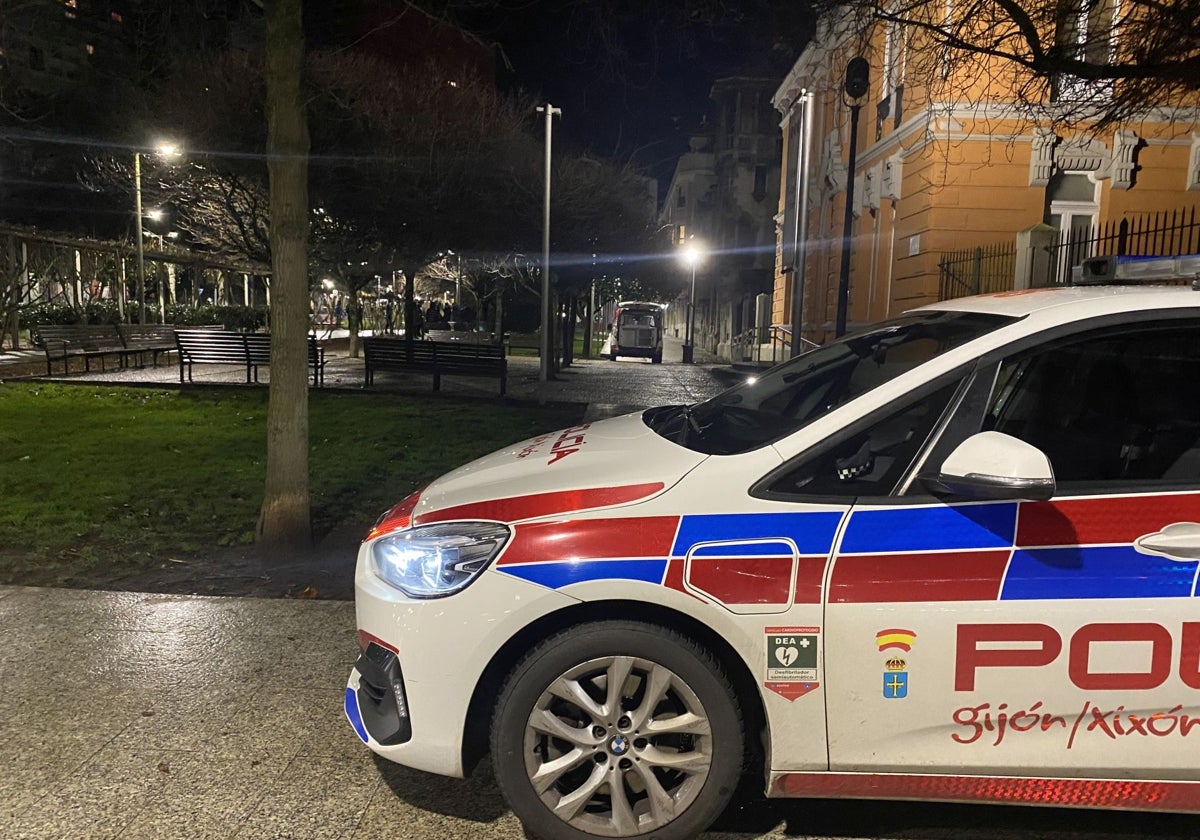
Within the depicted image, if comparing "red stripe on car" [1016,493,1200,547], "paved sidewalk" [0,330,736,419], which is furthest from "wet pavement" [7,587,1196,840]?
"paved sidewalk" [0,330,736,419]

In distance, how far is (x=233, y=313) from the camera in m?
36.2

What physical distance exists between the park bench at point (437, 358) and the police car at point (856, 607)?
1210 cm

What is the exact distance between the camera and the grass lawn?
242 inches

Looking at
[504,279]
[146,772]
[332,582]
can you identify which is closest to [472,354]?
[332,582]

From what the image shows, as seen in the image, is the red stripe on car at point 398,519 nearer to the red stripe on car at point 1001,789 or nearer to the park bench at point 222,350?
the red stripe on car at point 1001,789

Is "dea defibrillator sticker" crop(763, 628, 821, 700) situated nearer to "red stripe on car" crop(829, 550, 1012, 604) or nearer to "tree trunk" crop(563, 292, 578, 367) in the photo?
"red stripe on car" crop(829, 550, 1012, 604)

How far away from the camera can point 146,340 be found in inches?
801

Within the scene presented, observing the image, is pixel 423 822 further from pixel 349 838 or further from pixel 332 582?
pixel 332 582

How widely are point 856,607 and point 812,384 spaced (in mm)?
1279

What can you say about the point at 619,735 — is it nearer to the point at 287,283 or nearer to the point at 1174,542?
the point at 1174,542

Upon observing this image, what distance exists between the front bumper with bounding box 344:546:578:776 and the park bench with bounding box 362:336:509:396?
1199 cm

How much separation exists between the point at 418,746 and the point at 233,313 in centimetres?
3733

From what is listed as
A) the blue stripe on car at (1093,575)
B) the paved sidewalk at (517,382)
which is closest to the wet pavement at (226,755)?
the blue stripe on car at (1093,575)

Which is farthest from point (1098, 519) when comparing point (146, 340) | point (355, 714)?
point (146, 340)
